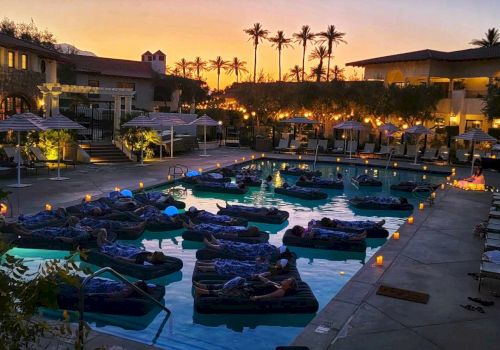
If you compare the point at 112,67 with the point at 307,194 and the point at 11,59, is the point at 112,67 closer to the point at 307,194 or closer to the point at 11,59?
the point at 11,59

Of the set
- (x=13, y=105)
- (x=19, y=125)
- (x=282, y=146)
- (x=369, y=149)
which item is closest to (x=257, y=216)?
(x=19, y=125)

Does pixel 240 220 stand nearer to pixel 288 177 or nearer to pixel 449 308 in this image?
pixel 449 308

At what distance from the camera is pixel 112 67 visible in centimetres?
5766

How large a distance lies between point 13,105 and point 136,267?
27453 mm

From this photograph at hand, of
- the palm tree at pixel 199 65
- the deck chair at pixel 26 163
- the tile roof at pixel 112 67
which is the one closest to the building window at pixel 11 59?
the deck chair at pixel 26 163

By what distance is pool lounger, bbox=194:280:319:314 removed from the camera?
9164 millimetres

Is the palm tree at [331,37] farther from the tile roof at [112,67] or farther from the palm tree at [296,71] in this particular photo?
the tile roof at [112,67]

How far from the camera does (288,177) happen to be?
27.1 metres

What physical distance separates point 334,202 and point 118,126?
50.1ft

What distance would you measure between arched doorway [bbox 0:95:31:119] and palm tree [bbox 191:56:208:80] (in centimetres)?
6291

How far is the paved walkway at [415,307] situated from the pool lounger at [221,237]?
306 centimetres

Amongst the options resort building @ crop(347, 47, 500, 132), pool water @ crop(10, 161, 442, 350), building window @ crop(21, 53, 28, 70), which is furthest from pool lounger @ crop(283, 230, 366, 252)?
resort building @ crop(347, 47, 500, 132)

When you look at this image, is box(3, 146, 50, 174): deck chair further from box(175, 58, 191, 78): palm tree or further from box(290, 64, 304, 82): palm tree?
box(175, 58, 191, 78): palm tree

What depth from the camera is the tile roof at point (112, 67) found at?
5512cm
